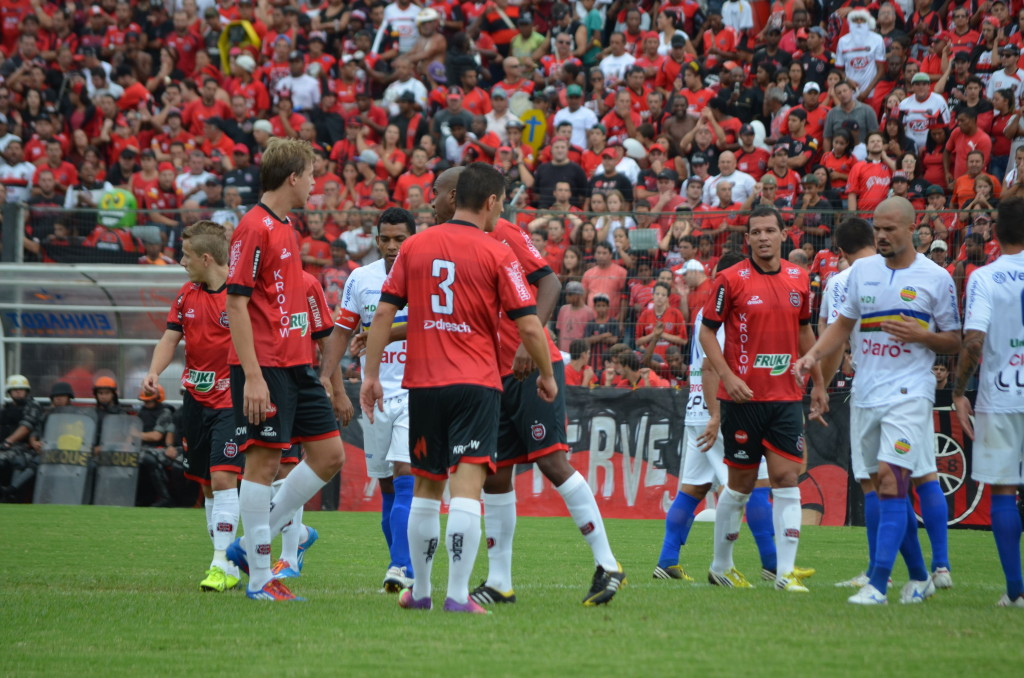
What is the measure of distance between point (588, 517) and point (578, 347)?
8.33 m

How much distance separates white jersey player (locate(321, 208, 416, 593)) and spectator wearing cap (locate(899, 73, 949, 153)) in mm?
11282

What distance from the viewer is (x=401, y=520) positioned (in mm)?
7996

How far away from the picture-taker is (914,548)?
753 cm

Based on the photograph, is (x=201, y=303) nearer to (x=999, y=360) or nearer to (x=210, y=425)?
(x=210, y=425)

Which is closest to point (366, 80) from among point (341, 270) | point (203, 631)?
point (341, 270)

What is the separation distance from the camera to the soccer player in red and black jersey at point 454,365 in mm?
6254

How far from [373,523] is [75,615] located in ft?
22.9

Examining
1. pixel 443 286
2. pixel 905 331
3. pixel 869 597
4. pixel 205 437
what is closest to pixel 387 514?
pixel 205 437

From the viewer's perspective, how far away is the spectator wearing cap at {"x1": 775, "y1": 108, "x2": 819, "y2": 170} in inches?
690

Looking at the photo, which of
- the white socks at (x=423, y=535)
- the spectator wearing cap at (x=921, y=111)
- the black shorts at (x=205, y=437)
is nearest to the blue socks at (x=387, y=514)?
the black shorts at (x=205, y=437)

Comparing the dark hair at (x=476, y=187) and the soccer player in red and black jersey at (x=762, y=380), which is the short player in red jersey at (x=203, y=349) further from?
the soccer player in red and black jersey at (x=762, y=380)

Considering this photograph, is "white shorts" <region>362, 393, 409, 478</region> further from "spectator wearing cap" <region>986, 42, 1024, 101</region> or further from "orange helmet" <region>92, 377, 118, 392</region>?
"spectator wearing cap" <region>986, 42, 1024, 101</region>

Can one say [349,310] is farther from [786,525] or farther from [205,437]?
[786,525]

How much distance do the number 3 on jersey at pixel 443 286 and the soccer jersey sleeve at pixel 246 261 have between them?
1.25 m
